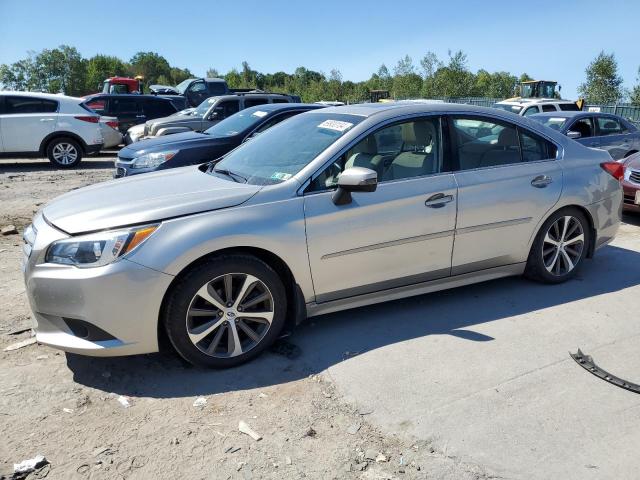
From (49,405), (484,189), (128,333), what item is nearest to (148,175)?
(128,333)


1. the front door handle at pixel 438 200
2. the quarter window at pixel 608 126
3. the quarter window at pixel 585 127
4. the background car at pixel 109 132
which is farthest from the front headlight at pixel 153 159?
the quarter window at pixel 608 126

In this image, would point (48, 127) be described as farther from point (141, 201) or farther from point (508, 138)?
point (508, 138)

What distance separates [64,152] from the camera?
487 inches

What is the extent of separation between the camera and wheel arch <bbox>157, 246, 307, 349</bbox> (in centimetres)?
320

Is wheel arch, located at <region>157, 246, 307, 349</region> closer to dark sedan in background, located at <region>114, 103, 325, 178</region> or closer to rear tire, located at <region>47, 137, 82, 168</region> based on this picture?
dark sedan in background, located at <region>114, 103, 325, 178</region>

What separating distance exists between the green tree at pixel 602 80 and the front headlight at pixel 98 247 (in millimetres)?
35491

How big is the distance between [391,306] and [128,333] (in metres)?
Result: 2.10

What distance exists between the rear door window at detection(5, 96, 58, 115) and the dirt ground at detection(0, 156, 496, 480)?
9.94 metres

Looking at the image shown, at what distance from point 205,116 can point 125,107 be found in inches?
235

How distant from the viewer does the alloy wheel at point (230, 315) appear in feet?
10.7

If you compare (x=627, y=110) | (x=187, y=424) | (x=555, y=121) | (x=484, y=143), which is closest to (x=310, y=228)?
(x=187, y=424)

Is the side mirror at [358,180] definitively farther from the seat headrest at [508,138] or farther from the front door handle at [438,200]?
the seat headrest at [508,138]

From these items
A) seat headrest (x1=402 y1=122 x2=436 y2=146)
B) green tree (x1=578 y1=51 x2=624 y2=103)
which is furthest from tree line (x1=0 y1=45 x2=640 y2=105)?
seat headrest (x1=402 y1=122 x2=436 y2=146)

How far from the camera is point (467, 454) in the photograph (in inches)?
102
